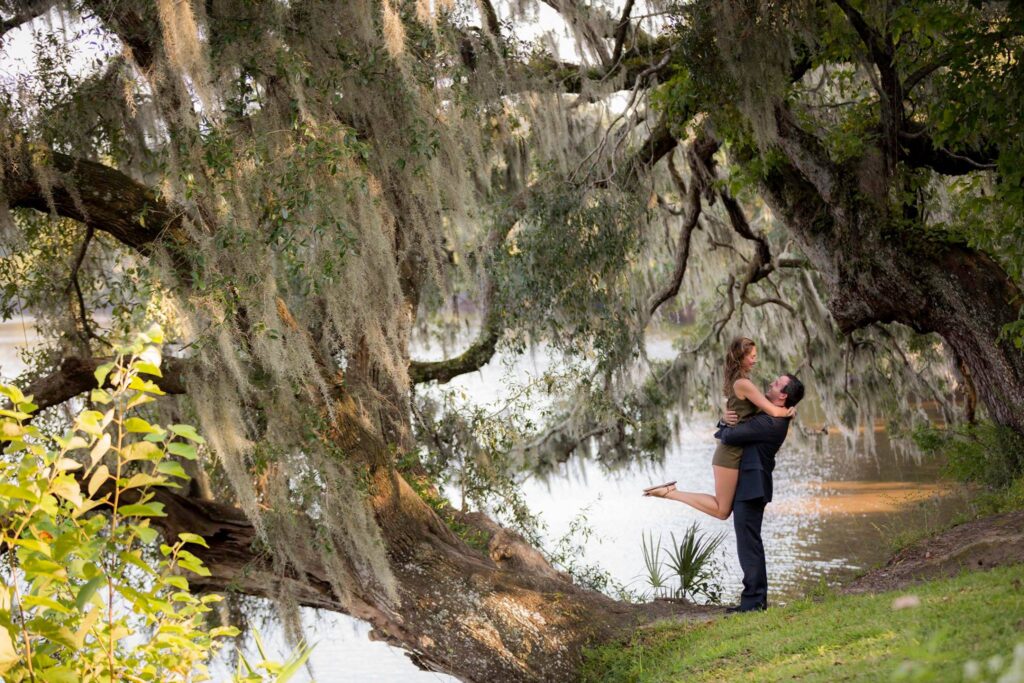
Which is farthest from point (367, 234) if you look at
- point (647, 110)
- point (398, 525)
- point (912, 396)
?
point (912, 396)

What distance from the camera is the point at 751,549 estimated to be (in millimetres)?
5836

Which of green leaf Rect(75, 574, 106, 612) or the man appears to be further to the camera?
the man

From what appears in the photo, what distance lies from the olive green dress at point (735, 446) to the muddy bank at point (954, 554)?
0.98m

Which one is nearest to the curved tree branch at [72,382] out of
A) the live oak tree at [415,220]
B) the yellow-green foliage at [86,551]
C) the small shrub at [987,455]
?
the live oak tree at [415,220]

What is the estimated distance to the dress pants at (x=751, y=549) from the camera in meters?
5.84

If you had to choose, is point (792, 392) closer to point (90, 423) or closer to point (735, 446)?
point (735, 446)

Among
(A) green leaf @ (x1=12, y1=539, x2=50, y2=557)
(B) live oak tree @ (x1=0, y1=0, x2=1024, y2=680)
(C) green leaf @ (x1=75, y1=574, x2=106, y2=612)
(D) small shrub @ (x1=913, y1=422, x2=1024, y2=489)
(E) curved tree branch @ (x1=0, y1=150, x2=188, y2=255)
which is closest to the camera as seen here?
(C) green leaf @ (x1=75, y1=574, x2=106, y2=612)

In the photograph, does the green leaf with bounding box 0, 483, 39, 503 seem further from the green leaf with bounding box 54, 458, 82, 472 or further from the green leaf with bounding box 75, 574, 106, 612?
the green leaf with bounding box 75, 574, 106, 612

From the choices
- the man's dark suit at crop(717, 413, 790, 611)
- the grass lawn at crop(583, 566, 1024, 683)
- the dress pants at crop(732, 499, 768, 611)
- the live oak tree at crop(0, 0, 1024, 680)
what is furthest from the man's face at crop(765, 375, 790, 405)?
the live oak tree at crop(0, 0, 1024, 680)

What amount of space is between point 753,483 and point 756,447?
0.63 feet

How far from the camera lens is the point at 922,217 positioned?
27.6ft

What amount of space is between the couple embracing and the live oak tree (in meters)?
0.97

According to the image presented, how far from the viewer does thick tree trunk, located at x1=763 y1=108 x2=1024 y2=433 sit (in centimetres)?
709

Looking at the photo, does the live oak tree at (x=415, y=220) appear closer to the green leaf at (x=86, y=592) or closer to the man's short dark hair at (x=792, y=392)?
the man's short dark hair at (x=792, y=392)
